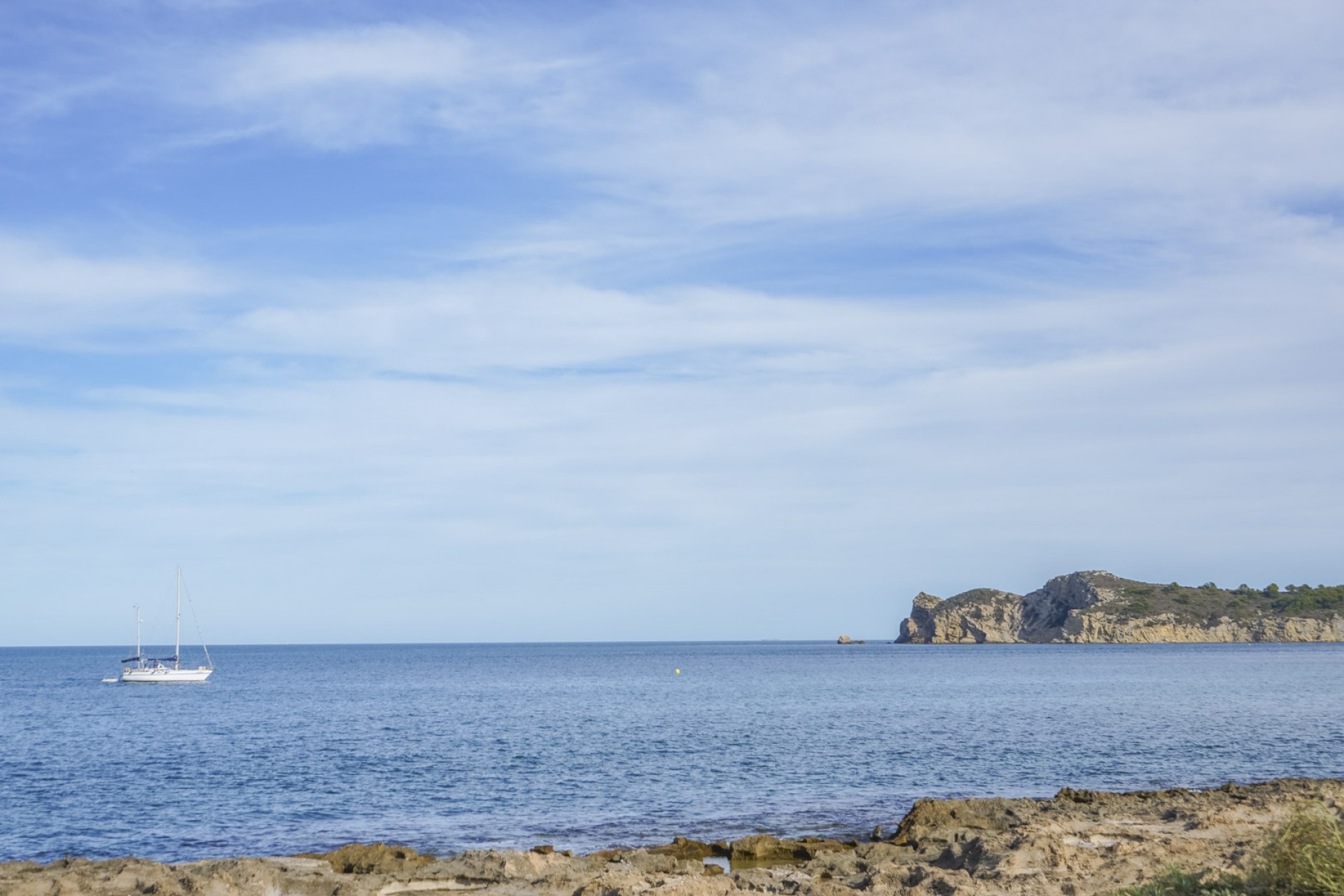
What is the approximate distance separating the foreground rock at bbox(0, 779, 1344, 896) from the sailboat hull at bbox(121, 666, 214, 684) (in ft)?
324

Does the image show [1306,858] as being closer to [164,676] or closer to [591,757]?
[591,757]

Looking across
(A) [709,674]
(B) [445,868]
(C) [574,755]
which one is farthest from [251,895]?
(A) [709,674]

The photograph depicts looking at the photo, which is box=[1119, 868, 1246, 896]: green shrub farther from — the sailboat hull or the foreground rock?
the sailboat hull

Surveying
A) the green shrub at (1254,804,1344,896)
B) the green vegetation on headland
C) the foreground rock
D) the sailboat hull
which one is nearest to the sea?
the foreground rock

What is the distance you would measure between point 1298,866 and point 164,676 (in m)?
121

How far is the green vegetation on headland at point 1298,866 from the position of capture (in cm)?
1239

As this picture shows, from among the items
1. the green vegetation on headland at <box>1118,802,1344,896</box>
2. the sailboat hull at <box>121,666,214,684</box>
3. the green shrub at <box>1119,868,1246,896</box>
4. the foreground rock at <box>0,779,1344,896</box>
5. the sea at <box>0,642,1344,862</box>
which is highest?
the green vegetation on headland at <box>1118,802,1344,896</box>

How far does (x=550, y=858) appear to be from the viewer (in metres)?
24.5

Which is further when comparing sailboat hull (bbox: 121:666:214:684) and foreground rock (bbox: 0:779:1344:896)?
sailboat hull (bbox: 121:666:214:684)

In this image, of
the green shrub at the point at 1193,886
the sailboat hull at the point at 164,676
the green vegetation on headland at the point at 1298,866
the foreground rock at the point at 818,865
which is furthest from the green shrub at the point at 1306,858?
the sailboat hull at the point at 164,676

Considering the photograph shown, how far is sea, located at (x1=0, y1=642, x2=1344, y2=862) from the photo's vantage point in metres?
31.6

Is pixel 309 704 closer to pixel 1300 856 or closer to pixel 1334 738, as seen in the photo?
pixel 1334 738

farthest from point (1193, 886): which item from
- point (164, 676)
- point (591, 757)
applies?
point (164, 676)

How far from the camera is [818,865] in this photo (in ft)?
77.2
